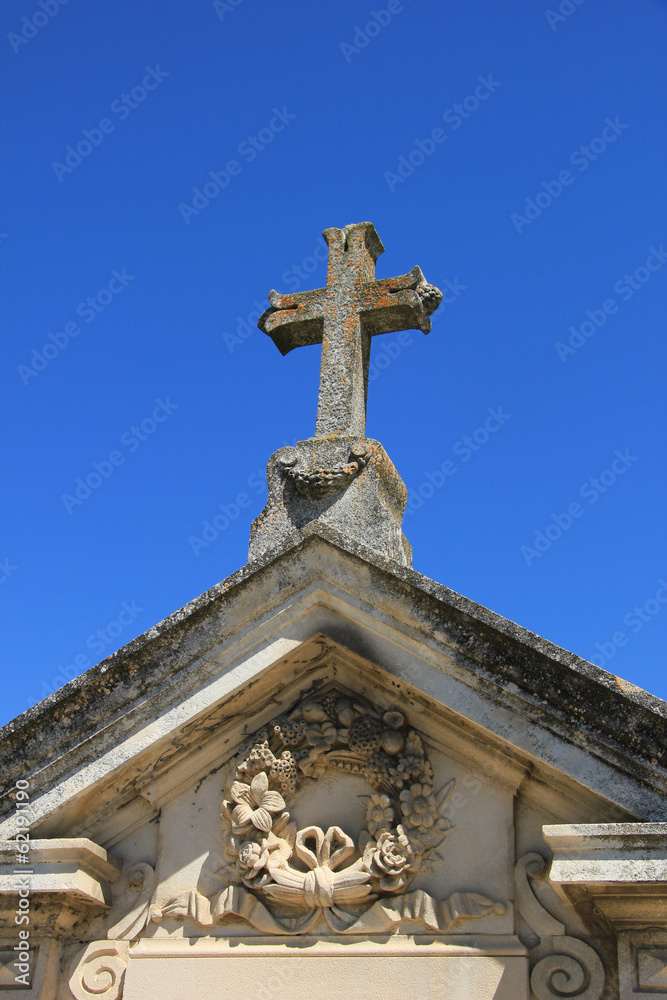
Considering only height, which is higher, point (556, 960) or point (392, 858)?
point (392, 858)

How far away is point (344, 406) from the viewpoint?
645cm

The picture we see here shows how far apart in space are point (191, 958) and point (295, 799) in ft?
3.07

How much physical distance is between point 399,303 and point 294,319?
794mm

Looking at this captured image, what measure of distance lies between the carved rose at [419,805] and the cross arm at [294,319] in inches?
134

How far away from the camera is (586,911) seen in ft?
14.5

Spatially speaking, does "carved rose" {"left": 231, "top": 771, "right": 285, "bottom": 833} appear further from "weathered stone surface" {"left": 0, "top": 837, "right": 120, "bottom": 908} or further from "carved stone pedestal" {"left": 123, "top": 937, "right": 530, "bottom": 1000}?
"weathered stone surface" {"left": 0, "top": 837, "right": 120, "bottom": 908}

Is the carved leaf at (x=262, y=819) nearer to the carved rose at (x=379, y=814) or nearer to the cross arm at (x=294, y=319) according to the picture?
the carved rose at (x=379, y=814)

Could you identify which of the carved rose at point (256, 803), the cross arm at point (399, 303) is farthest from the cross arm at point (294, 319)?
the carved rose at point (256, 803)

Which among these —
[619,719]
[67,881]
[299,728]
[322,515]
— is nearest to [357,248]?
[322,515]

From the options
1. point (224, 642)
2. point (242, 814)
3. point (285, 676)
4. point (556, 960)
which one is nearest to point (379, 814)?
point (242, 814)

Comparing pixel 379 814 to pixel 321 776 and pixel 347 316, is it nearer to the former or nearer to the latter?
pixel 321 776

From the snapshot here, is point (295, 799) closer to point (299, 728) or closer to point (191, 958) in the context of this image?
point (299, 728)

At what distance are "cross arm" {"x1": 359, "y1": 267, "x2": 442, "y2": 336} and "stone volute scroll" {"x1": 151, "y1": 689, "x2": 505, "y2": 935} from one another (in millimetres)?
2799

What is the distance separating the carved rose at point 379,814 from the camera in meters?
4.93
